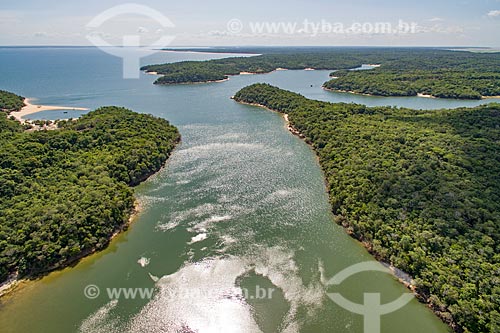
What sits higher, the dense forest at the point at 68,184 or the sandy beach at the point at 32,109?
the sandy beach at the point at 32,109

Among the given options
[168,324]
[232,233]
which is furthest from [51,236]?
[232,233]

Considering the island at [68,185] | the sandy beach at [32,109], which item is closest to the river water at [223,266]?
the island at [68,185]

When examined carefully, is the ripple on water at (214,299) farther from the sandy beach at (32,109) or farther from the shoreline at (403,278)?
the sandy beach at (32,109)

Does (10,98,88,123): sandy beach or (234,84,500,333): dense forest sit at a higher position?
(10,98,88,123): sandy beach

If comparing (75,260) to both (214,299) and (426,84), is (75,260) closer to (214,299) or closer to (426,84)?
(214,299)

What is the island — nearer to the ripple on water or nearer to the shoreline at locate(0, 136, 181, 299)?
the shoreline at locate(0, 136, 181, 299)

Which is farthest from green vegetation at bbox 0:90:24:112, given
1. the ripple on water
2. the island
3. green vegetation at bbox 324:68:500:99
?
green vegetation at bbox 324:68:500:99

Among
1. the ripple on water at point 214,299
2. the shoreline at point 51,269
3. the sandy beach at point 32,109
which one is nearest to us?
the ripple on water at point 214,299
